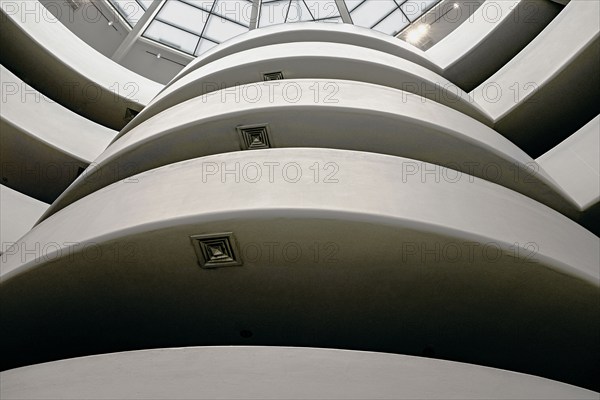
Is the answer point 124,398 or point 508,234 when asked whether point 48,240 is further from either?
point 508,234

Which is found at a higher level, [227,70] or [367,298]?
[227,70]

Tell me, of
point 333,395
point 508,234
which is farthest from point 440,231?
point 333,395

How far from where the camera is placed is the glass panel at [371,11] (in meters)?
17.2


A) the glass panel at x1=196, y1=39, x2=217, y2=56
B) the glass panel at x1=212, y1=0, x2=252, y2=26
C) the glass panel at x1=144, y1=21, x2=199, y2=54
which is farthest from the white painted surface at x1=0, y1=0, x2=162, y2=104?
the glass panel at x1=212, y1=0, x2=252, y2=26

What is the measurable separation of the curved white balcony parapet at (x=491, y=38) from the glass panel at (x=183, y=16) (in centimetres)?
794

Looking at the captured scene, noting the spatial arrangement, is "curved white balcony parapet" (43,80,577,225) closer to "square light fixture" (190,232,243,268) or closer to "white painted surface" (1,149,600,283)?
"white painted surface" (1,149,600,283)

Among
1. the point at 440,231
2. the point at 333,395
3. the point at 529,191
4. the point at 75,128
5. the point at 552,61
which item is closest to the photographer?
the point at 333,395

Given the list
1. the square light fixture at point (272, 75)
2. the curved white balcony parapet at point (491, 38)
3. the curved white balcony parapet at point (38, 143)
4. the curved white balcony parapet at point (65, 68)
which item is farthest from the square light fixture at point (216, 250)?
the curved white balcony parapet at point (65, 68)

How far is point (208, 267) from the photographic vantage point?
530cm

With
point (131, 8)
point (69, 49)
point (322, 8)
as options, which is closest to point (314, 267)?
point (69, 49)

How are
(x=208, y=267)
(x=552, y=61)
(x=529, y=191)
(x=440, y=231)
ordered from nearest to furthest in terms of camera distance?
1. (x=440, y=231)
2. (x=208, y=267)
3. (x=529, y=191)
4. (x=552, y=61)

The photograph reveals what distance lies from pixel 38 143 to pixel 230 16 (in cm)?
899

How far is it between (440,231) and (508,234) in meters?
0.75

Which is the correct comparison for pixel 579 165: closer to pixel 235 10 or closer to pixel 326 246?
pixel 326 246
